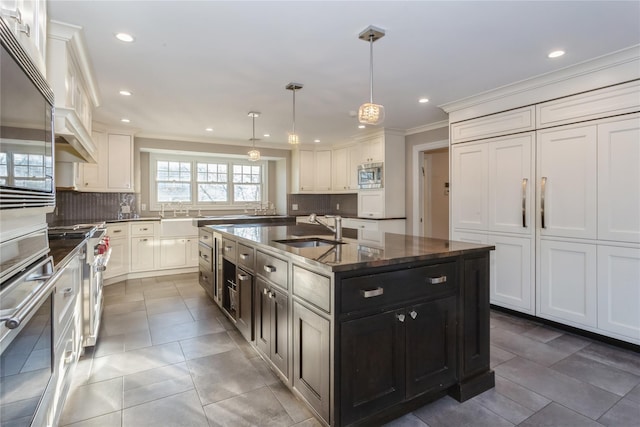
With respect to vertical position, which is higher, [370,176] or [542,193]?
[370,176]

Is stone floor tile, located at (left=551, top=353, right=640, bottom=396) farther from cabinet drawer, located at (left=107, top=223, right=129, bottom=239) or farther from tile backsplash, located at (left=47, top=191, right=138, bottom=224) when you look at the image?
tile backsplash, located at (left=47, top=191, right=138, bottom=224)

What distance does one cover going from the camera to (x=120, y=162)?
5.14 meters

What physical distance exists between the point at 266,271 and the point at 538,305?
9.03 feet

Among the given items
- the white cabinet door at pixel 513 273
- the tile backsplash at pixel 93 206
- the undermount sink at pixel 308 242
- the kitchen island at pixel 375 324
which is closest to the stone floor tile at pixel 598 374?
the kitchen island at pixel 375 324

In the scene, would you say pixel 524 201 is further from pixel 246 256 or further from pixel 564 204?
pixel 246 256

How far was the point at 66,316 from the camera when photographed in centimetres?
188

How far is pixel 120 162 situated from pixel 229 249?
3.18m

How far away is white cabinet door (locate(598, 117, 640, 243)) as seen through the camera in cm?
267

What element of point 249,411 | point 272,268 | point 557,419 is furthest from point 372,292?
point 557,419

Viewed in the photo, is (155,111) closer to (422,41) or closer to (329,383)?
(422,41)

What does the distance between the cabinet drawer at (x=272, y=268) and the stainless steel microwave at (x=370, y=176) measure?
3.49 metres

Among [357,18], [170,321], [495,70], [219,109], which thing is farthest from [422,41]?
[170,321]

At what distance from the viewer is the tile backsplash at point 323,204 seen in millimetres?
6922

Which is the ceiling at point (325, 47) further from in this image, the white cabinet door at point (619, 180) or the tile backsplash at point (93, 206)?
the tile backsplash at point (93, 206)
